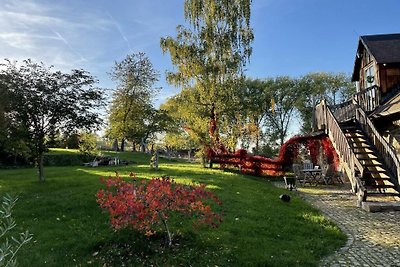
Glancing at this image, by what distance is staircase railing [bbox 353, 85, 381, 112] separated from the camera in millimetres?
19844

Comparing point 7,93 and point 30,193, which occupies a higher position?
point 7,93

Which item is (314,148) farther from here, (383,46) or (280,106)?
(280,106)

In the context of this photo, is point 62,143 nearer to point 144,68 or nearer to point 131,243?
point 131,243

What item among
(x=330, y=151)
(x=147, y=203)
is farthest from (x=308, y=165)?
(x=147, y=203)

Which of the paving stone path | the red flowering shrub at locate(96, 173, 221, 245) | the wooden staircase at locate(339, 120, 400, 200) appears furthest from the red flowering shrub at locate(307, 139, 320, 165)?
the red flowering shrub at locate(96, 173, 221, 245)

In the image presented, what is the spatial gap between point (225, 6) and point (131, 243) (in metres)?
23.7

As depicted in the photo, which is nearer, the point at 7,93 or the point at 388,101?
the point at 7,93

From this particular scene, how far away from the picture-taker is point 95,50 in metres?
17.6

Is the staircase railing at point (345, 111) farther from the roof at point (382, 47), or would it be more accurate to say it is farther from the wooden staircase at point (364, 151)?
the roof at point (382, 47)

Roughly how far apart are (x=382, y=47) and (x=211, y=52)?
40.0 ft

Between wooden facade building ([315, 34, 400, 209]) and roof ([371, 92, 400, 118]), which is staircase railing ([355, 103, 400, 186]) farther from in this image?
roof ([371, 92, 400, 118])

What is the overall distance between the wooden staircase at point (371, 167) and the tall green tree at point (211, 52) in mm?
10692

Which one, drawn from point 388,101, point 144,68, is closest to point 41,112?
point 388,101

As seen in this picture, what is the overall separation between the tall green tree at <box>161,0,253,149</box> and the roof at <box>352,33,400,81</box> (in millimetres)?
8866
